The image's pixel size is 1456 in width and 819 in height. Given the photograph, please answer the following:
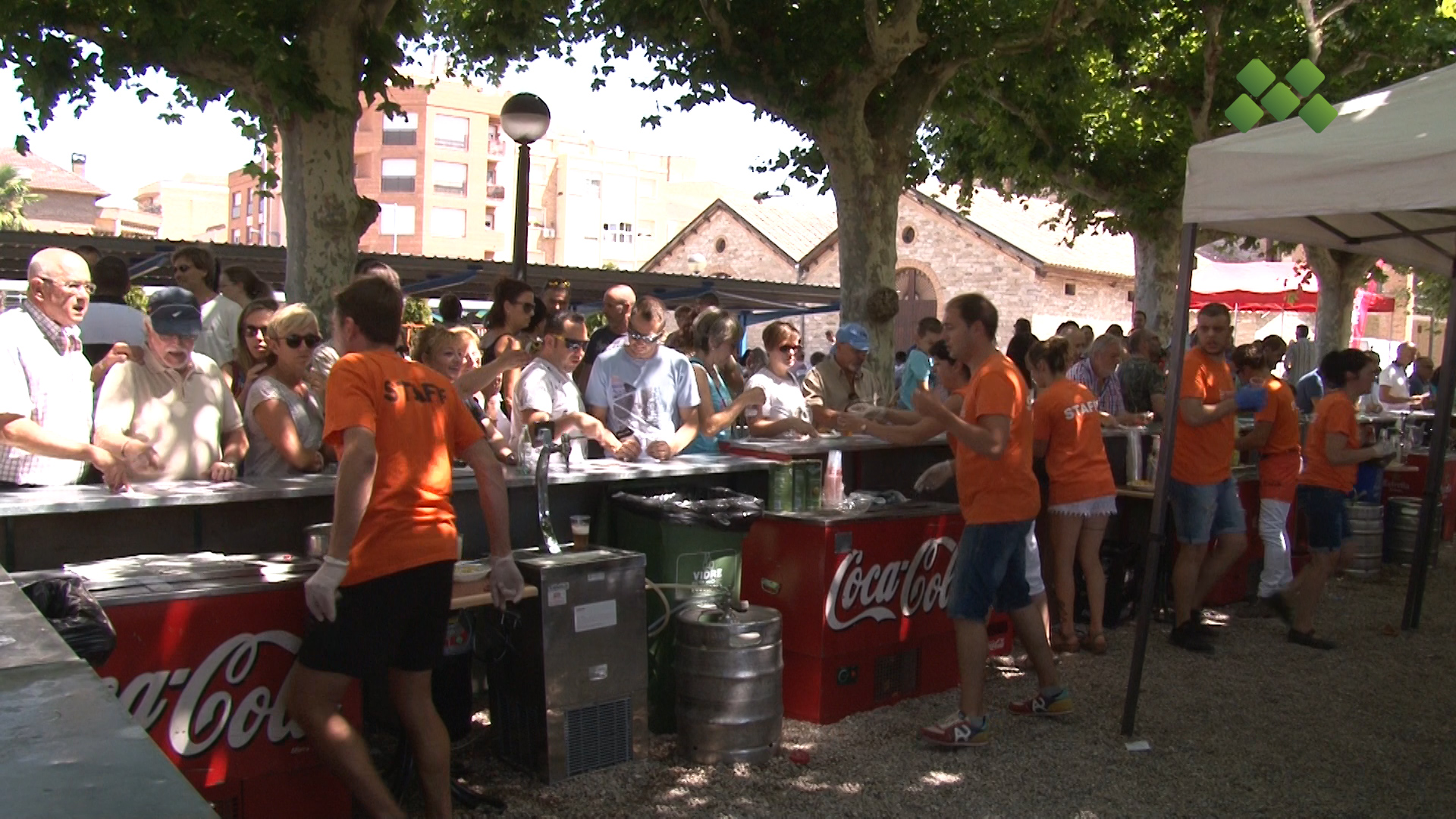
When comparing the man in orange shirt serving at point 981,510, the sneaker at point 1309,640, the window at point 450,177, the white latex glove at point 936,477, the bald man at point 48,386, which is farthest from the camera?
the window at point 450,177

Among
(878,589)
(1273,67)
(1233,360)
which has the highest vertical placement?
(1273,67)

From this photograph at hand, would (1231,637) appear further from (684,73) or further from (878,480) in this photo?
(684,73)

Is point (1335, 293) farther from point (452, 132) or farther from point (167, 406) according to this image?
point (452, 132)

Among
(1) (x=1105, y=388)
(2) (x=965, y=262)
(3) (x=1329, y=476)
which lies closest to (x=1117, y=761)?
(3) (x=1329, y=476)

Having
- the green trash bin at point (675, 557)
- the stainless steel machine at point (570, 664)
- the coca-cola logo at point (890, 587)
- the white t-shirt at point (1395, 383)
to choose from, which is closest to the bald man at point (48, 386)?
the stainless steel machine at point (570, 664)

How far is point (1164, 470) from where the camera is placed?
19.6ft

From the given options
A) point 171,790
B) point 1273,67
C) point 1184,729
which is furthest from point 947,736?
point 1273,67

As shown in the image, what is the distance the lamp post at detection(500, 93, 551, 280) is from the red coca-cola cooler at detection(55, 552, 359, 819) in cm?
546

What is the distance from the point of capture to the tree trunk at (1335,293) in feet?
72.9

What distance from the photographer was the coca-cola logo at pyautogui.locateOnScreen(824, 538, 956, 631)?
231 inches

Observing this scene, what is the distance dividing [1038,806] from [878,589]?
1.43 meters

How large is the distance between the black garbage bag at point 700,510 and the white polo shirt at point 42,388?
2.27 m

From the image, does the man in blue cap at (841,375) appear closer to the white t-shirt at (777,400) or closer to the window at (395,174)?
the white t-shirt at (777,400)

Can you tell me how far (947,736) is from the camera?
5.50 meters
